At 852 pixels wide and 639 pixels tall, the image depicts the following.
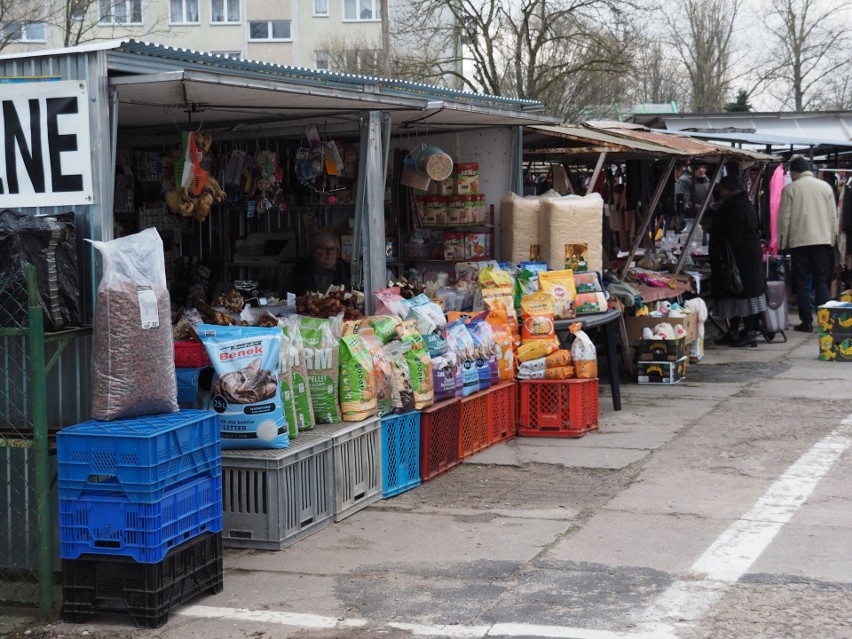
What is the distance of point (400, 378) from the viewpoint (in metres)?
7.28

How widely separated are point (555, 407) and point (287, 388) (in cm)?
325

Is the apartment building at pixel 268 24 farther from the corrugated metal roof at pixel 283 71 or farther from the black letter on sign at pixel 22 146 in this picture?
the black letter on sign at pixel 22 146

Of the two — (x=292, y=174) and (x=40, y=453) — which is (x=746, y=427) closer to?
(x=292, y=174)

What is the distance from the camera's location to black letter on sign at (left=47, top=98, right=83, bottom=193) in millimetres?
5637

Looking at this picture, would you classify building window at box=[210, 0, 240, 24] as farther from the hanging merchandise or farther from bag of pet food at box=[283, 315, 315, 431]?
bag of pet food at box=[283, 315, 315, 431]

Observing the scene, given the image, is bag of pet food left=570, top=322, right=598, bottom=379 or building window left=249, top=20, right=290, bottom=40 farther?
building window left=249, top=20, right=290, bottom=40

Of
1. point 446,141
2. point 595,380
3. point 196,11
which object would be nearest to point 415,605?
point 595,380

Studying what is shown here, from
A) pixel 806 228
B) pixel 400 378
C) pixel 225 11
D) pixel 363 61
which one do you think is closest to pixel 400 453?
pixel 400 378

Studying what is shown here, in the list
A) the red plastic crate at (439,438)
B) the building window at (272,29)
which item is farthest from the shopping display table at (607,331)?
the building window at (272,29)

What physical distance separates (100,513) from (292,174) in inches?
234

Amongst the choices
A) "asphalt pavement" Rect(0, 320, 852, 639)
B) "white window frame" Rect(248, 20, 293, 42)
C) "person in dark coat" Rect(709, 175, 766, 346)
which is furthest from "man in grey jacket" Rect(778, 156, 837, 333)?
"white window frame" Rect(248, 20, 293, 42)

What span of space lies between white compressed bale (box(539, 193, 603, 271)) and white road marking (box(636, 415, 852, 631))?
2.90 meters

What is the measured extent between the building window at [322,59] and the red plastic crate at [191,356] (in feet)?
137

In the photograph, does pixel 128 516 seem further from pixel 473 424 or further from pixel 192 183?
pixel 473 424
